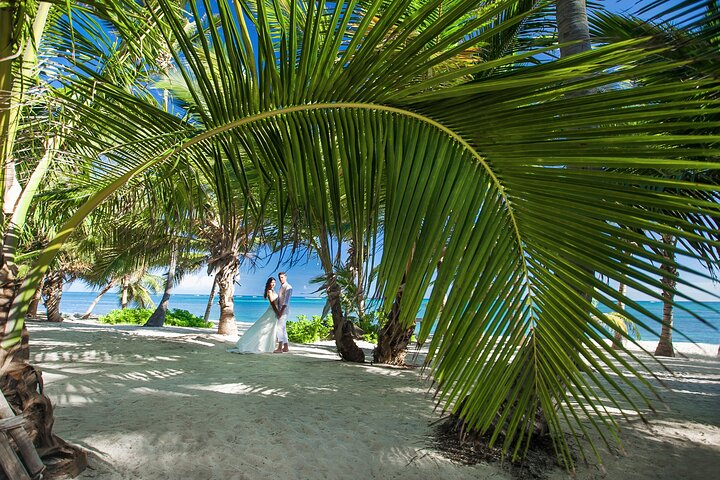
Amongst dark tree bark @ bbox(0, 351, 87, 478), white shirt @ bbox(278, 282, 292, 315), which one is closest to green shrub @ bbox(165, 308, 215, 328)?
white shirt @ bbox(278, 282, 292, 315)

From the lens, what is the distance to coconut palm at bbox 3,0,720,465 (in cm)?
106

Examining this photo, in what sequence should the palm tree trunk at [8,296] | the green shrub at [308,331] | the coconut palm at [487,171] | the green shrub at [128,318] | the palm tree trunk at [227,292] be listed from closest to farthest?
the coconut palm at [487,171] < the palm tree trunk at [8,296] < the palm tree trunk at [227,292] < the green shrub at [308,331] < the green shrub at [128,318]

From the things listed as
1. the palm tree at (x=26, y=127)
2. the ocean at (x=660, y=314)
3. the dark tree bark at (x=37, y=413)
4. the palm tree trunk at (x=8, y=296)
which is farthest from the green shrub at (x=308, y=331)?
the palm tree trunk at (x=8, y=296)

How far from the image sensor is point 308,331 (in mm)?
12344

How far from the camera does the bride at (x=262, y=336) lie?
7.33m

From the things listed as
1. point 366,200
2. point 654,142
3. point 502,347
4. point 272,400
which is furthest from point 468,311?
point 272,400

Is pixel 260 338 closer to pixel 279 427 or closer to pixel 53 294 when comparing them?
pixel 279 427

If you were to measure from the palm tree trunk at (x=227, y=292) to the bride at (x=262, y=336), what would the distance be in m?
2.83

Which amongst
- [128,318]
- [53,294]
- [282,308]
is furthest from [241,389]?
[53,294]

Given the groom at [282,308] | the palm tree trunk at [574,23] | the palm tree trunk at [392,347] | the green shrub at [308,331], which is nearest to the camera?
the palm tree trunk at [574,23]

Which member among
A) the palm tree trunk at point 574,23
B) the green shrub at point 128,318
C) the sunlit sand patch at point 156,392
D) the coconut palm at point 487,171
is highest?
the palm tree trunk at point 574,23

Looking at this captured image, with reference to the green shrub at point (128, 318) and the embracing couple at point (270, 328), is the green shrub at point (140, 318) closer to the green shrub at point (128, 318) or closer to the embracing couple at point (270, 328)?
the green shrub at point (128, 318)

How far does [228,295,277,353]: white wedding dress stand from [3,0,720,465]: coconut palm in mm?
6224

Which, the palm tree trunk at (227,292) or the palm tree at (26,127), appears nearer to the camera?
the palm tree at (26,127)
